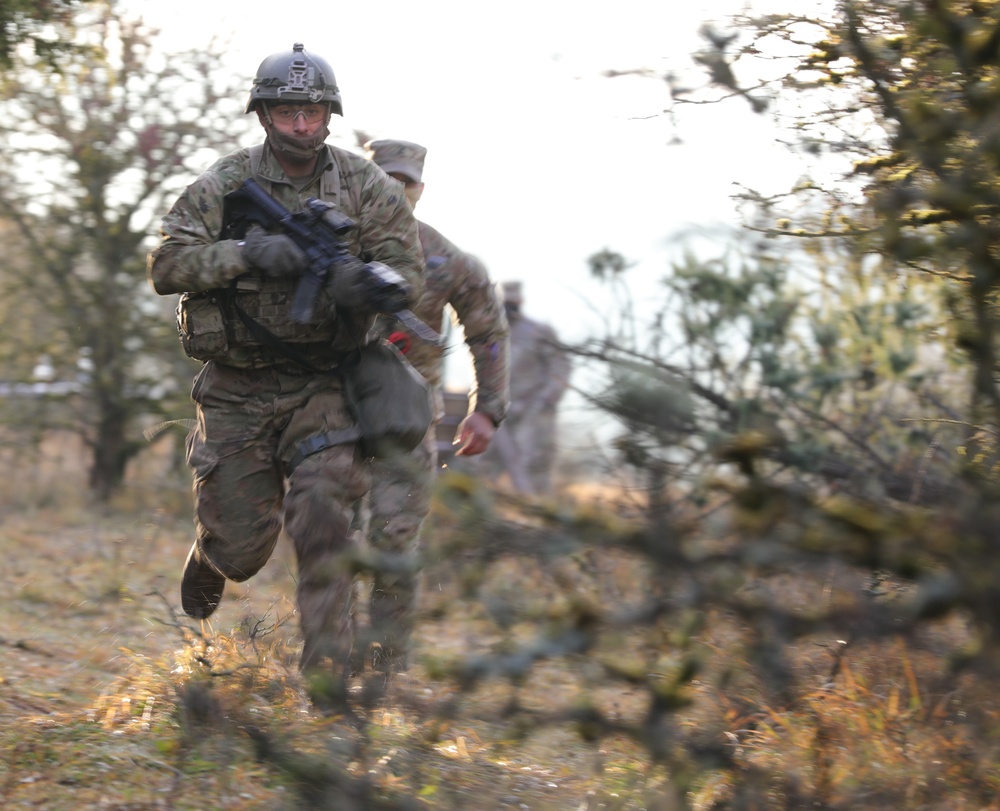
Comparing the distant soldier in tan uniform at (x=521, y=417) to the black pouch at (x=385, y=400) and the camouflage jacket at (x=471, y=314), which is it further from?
the black pouch at (x=385, y=400)

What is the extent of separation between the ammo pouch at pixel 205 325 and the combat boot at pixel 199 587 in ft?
2.64

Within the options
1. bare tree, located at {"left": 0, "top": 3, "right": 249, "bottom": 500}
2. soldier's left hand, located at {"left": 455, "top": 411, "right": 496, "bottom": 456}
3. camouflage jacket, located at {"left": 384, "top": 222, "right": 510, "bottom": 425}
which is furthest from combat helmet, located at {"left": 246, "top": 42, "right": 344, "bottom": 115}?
bare tree, located at {"left": 0, "top": 3, "right": 249, "bottom": 500}

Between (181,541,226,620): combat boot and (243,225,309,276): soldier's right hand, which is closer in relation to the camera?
(243,225,309,276): soldier's right hand

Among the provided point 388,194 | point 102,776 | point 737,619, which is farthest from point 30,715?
point 737,619

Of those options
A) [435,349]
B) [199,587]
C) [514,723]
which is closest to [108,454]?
[435,349]

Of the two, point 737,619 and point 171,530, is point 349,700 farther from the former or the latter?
point 171,530

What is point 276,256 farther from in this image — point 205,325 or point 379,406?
point 379,406

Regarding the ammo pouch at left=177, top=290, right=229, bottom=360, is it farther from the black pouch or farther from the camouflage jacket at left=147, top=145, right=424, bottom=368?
the black pouch

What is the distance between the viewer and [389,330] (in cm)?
552

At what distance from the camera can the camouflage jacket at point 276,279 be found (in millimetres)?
4324

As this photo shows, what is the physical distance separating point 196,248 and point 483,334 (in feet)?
5.37

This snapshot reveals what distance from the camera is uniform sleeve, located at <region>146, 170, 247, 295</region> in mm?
4289

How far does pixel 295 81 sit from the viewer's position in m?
4.43

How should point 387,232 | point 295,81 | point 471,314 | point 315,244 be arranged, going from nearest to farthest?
point 315,244 → point 295,81 → point 387,232 → point 471,314
